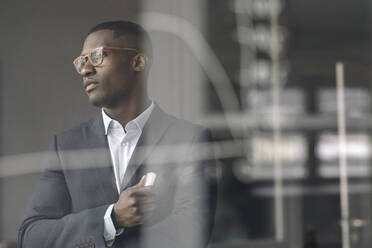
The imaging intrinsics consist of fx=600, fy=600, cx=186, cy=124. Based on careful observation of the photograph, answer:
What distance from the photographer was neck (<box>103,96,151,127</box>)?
2.40m

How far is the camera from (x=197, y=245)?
2.53m

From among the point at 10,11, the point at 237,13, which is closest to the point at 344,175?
the point at 237,13

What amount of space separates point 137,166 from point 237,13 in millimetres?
1304

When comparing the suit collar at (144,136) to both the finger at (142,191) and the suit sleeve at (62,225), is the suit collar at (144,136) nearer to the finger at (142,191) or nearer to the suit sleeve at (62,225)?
the finger at (142,191)

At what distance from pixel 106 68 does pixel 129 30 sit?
0.65 ft

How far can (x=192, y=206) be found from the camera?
249 centimetres

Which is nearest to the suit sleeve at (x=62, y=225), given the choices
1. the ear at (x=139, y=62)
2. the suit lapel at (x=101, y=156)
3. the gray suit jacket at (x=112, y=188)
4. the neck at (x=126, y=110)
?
the gray suit jacket at (x=112, y=188)

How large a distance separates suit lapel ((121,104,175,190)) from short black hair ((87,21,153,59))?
0.26m

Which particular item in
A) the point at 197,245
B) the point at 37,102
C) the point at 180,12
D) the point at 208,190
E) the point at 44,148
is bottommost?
the point at 197,245

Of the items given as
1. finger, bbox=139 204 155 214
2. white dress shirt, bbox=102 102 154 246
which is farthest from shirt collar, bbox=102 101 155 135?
finger, bbox=139 204 155 214

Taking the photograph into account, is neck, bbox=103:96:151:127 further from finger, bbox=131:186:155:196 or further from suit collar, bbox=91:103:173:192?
finger, bbox=131:186:155:196

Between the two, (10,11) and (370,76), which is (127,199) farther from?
(370,76)

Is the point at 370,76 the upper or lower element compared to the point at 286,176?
upper

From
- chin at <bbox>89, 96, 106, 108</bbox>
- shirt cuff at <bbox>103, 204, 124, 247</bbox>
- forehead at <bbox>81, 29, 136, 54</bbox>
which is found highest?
forehead at <bbox>81, 29, 136, 54</bbox>
